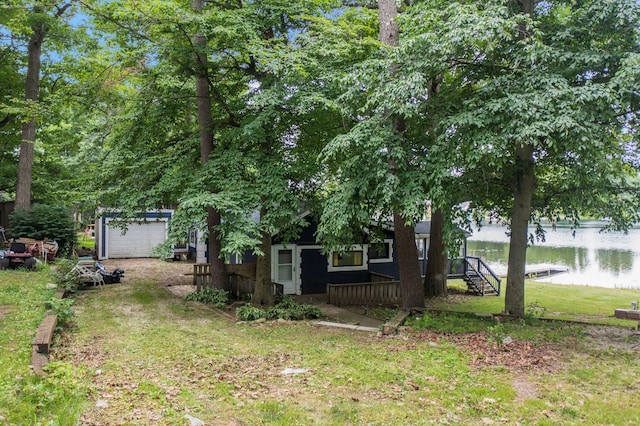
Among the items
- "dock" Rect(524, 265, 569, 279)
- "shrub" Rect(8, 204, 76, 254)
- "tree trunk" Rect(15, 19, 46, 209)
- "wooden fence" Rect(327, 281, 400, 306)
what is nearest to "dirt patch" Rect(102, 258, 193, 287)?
"shrub" Rect(8, 204, 76, 254)

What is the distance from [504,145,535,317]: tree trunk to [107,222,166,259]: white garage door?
61.3 feet

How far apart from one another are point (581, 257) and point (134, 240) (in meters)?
34.5

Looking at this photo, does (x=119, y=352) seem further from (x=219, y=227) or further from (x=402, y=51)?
(x=402, y=51)

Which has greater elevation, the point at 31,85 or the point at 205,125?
the point at 31,85

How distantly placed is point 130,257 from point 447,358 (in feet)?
67.7

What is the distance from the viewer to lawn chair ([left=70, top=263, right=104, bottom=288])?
13.0 meters

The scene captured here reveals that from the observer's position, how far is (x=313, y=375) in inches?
239

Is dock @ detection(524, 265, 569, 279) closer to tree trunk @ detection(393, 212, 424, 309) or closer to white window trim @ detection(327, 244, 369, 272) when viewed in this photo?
white window trim @ detection(327, 244, 369, 272)

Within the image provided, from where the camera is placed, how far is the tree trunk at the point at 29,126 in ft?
56.1

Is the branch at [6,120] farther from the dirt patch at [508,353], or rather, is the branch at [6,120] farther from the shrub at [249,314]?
the dirt patch at [508,353]

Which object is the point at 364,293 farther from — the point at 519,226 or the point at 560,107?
the point at 560,107

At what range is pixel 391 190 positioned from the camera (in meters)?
7.95

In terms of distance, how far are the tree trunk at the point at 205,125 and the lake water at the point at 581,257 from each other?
436 inches

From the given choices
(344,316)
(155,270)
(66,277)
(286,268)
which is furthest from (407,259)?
(155,270)
